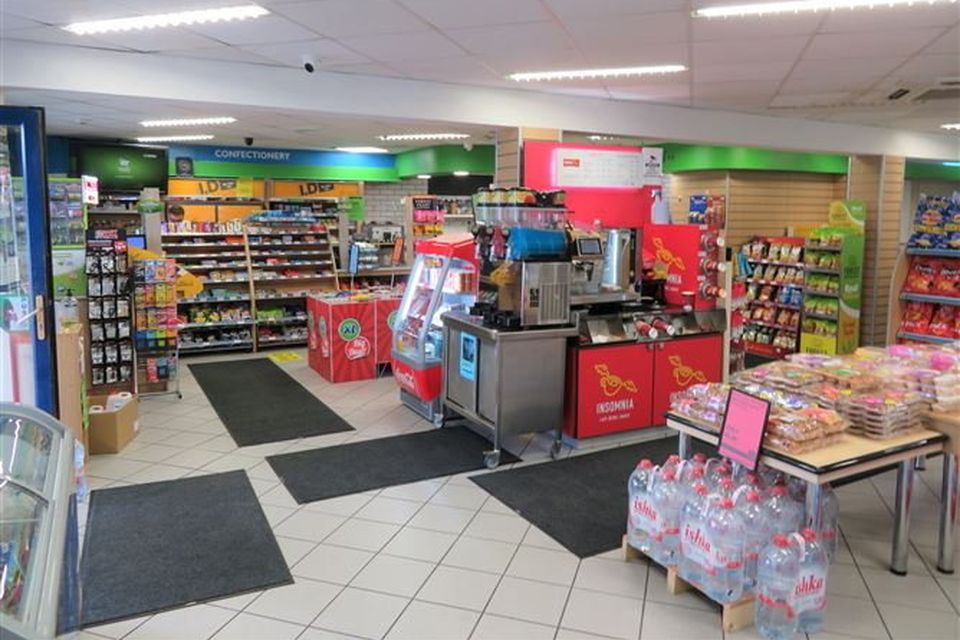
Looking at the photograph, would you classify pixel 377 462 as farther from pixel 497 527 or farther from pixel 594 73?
pixel 594 73

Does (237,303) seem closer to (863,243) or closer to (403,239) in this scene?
(403,239)

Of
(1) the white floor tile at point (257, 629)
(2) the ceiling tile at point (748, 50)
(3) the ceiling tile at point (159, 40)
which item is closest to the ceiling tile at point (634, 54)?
(2) the ceiling tile at point (748, 50)

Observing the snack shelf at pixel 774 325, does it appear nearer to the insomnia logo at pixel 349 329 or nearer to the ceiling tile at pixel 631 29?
the insomnia logo at pixel 349 329

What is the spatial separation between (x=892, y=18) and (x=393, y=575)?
15.3 ft

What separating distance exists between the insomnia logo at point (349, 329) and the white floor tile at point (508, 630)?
16.5 ft

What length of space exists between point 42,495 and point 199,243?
8.69 meters

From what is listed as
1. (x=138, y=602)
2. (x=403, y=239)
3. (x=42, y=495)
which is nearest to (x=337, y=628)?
(x=138, y=602)

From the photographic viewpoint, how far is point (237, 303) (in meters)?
9.78

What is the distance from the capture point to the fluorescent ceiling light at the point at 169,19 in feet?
14.5

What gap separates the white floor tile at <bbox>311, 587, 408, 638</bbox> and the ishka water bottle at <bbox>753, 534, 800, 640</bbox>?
64.9 inches

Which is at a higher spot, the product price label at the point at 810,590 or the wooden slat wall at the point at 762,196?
the wooden slat wall at the point at 762,196

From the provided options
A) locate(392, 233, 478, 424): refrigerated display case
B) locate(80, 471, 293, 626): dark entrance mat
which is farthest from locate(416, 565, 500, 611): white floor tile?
locate(392, 233, 478, 424): refrigerated display case

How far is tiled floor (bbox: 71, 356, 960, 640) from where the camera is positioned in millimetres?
3152

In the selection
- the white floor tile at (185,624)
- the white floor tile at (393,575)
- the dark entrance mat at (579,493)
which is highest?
the dark entrance mat at (579,493)
